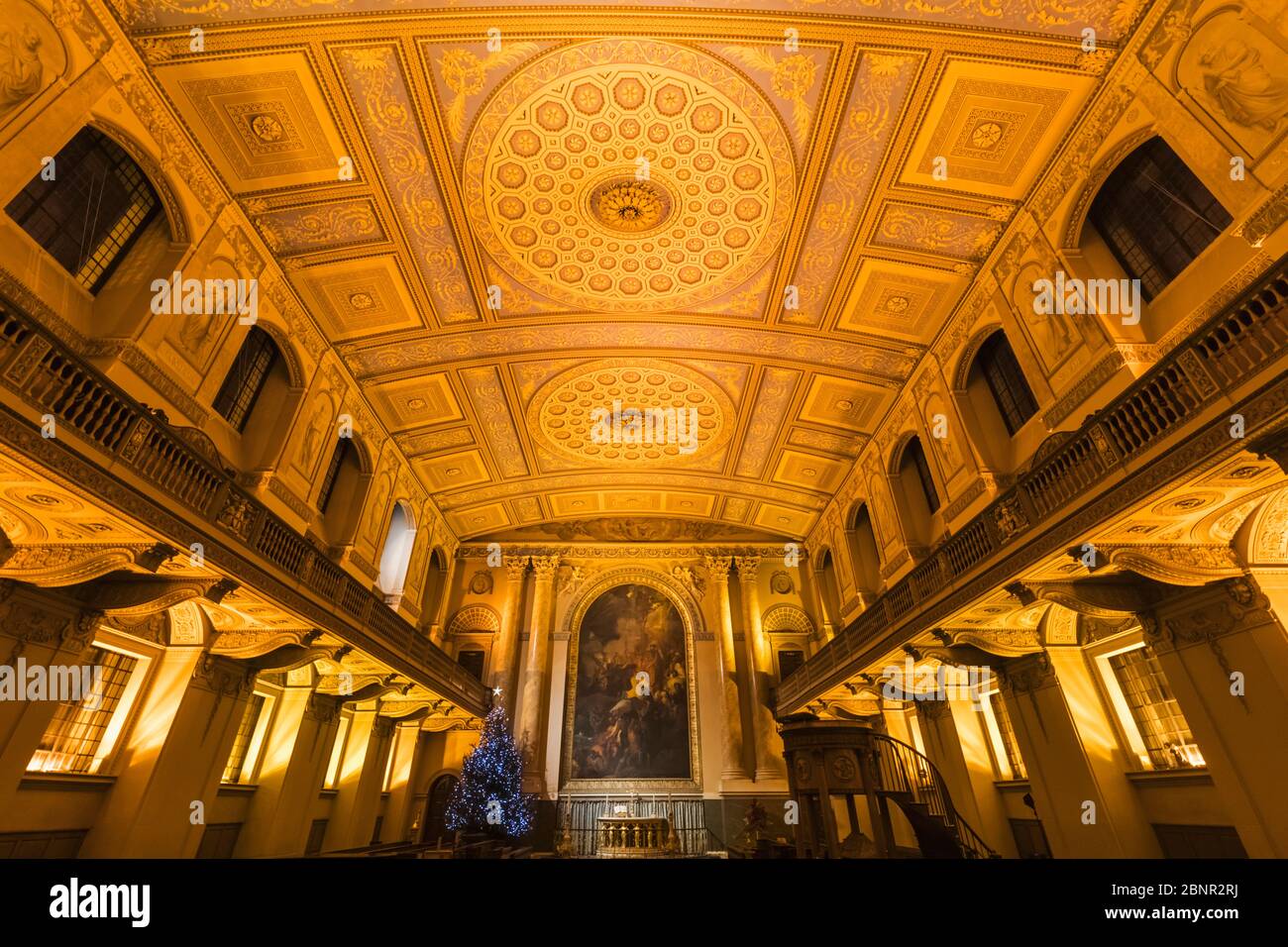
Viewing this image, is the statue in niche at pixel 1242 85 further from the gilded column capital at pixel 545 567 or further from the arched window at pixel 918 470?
the gilded column capital at pixel 545 567

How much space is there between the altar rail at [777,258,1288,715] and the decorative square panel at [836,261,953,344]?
4733 millimetres

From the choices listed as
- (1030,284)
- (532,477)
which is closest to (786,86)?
(1030,284)

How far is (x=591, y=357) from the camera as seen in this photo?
45.8 ft

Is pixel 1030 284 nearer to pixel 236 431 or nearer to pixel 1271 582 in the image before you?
pixel 1271 582

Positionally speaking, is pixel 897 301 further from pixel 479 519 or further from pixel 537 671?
pixel 537 671

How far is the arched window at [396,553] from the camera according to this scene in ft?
50.5

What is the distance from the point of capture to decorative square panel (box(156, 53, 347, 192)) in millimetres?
7953

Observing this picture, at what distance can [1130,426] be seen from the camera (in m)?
6.22

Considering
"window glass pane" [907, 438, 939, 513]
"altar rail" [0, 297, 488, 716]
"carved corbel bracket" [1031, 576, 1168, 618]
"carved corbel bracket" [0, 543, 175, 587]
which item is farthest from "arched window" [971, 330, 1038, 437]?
"carved corbel bracket" [0, 543, 175, 587]

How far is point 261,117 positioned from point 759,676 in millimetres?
18029

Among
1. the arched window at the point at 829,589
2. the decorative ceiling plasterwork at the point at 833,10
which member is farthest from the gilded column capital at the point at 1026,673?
the decorative ceiling plasterwork at the point at 833,10

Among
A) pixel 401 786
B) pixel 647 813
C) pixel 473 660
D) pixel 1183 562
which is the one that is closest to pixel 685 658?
pixel 647 813

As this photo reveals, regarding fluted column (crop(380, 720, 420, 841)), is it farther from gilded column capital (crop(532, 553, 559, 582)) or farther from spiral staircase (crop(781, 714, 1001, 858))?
spiral staircase (crop(781, 714, 1001, 858))
